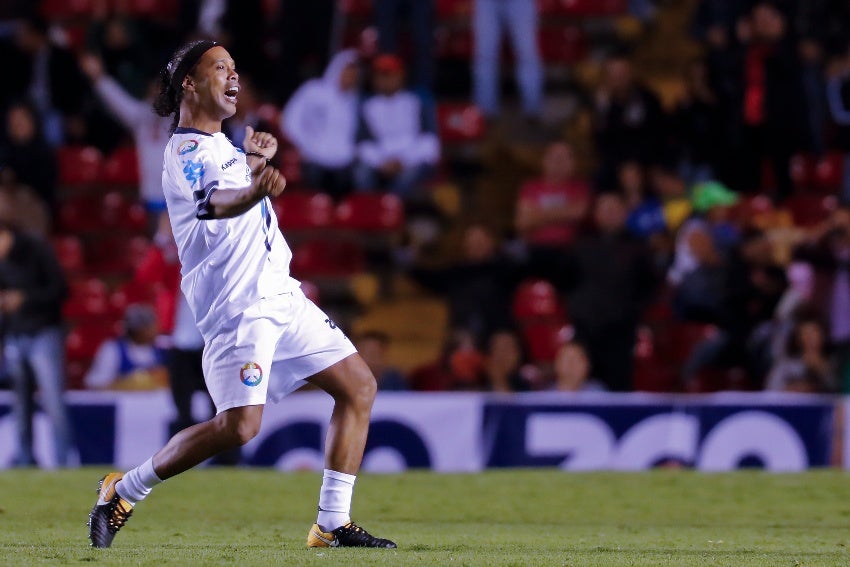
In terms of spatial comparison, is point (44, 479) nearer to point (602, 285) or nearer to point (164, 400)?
point (164, 400)

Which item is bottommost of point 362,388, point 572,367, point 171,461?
point 572,367

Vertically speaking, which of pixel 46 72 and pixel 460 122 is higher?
pixel 46 72

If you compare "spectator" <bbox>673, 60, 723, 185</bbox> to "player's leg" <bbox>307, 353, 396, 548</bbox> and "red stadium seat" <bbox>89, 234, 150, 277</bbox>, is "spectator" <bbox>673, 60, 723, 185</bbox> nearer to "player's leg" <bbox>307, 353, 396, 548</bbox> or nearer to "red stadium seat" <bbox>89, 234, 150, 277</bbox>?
"red stadium seat" <bbox>89, 234, 150, 277</bbox>

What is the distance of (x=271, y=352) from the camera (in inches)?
269

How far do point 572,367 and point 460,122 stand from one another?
4.92m

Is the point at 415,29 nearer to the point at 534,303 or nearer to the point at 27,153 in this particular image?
the point at 534,303

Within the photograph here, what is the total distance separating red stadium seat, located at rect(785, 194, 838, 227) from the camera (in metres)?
15.3

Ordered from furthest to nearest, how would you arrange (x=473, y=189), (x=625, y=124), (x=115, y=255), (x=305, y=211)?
(x=473, y=189) → (x=115, y=255) → (x=305, y=211) → (x=625, y=124)

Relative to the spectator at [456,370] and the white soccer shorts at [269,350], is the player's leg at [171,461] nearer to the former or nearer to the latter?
the white soccer shorts at [269,350]

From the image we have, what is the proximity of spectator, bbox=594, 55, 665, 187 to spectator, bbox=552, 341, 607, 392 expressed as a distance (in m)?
2.63

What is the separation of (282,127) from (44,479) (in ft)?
19.8

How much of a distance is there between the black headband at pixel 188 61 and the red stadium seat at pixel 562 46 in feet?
37.2

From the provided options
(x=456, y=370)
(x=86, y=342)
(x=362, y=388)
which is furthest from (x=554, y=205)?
(x=362, y=388)

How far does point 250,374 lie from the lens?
6.72 metres
